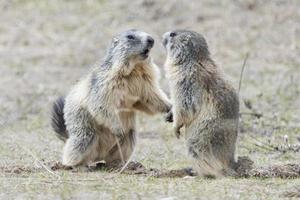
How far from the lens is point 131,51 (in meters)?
9.63

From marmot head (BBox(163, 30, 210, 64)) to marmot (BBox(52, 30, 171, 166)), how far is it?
26cm

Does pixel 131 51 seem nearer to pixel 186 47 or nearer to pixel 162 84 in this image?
pixel 186 47

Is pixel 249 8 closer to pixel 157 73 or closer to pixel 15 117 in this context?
pixel 15 117

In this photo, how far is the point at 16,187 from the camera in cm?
802

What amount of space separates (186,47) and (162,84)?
6023 mm

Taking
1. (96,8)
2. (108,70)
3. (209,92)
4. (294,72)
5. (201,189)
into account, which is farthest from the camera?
(96,8)

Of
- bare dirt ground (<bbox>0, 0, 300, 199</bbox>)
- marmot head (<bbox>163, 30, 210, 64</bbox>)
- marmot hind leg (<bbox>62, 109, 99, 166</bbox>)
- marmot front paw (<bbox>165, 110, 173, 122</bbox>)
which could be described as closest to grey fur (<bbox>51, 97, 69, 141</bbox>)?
bare dirt ground (<bbox>0, 0, 300, 199</bbox>)

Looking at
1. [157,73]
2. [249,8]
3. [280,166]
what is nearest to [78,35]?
[249,8]

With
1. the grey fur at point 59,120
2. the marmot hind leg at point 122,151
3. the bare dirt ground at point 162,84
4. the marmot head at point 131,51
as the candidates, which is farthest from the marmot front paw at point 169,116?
the grey fur at point 59,120

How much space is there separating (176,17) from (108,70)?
29.9 ft

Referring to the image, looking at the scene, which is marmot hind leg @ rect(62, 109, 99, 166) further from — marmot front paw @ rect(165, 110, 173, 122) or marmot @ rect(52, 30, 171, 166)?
marmot front paw @ rect(165, 110, 173, 122)

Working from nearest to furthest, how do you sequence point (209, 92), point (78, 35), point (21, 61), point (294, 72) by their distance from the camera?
1. point (209, 92)
2. point (294, 72)
3. point (21, 61)
4. point (78, 35)

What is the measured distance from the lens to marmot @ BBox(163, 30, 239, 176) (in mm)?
8820

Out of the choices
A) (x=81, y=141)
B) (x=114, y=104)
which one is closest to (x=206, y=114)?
(x=114, y=104)
